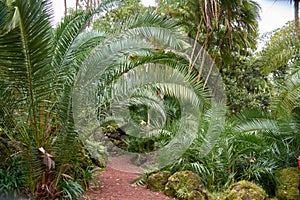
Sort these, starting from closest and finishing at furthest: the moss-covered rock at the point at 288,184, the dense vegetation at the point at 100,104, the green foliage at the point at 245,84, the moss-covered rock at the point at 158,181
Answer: the dense vegetation at the point at 100,104 < the moss-covered rock at the point at 288,184 < the moss-covered rock at the point at 158,181 < the green foliage at the point at 245,84

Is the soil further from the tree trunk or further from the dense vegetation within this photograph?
the tree trunk

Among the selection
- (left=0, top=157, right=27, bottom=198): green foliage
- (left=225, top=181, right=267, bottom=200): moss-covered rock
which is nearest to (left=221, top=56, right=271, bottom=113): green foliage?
(left=225, top=181, right=267, bottom=200): moss-covered rock

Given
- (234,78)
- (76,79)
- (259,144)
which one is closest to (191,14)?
(234,78)

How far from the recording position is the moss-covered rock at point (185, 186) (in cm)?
509

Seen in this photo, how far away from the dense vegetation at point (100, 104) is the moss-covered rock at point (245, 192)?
16 cm

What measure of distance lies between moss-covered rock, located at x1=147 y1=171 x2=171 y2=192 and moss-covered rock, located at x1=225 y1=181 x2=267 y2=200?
3.94ft

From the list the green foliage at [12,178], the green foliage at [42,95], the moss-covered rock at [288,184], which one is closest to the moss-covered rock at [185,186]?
the moss-covered rock at [288,184]

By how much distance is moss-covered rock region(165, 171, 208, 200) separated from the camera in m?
5.09

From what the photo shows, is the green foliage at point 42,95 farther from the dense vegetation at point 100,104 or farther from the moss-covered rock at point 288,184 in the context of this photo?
the moss-covered rock at point 288,184

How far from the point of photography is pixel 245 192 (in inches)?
189

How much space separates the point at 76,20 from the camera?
15.2 feet

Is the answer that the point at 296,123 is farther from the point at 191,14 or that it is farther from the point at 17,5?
the point at 191,14

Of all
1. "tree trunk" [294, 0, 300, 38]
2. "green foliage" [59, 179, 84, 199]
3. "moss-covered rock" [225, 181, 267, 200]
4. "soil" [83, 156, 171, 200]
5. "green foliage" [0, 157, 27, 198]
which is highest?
Answer: "tree trunk" [294, 0, 300, 38]

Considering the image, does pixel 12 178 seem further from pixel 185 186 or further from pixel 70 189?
pixel 185 186
